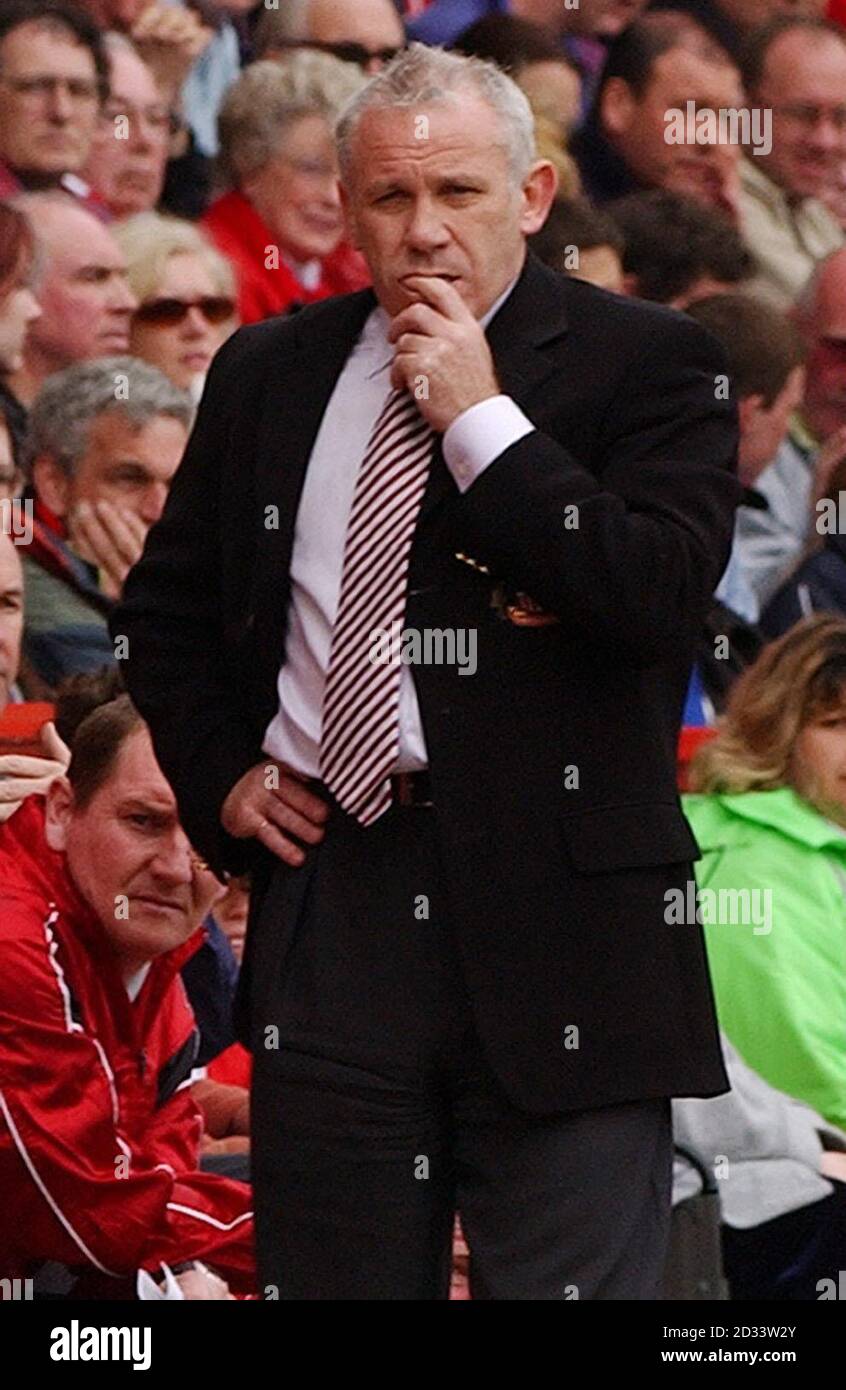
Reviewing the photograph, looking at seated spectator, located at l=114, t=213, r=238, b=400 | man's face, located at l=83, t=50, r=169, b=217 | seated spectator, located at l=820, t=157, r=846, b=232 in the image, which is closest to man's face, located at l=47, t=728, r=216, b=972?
seated spectator, located at l=114, t=213, r=238, b=400

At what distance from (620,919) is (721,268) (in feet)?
10.3

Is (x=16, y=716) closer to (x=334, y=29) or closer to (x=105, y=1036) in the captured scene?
(x=105, y=1036)

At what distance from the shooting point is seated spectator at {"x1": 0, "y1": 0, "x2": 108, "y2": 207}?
4.79 m

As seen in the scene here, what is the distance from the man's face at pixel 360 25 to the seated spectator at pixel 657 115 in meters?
0.44

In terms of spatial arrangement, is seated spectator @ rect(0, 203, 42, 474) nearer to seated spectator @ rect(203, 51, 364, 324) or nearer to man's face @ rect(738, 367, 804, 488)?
seated spectator @ rect(203, 51, 364, 324)

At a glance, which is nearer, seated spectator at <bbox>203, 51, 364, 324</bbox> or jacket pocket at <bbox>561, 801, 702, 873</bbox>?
jacket pocket at <bbox>561, 801, 702, 873</bbox>

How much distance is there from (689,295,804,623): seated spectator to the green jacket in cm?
100

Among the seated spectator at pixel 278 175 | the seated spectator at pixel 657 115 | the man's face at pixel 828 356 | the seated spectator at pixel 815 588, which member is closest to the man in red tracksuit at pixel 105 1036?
the seated spectator at pixel 278 175

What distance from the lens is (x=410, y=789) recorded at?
2613mm

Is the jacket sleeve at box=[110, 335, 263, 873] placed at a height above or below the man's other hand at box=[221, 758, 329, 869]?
above

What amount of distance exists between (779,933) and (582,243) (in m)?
1.43

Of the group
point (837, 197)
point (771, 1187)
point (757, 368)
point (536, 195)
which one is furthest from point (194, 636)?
point (837, 197)
